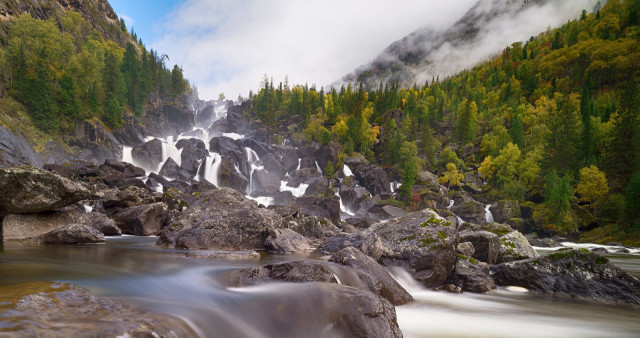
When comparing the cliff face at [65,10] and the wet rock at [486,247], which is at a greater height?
the cliff face at [65,10]

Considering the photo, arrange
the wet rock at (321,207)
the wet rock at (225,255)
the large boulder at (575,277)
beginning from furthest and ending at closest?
the wet rock at (321,207) → the wet rock at (225,255) → the large boulder at (575,277)

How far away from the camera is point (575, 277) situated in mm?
10156

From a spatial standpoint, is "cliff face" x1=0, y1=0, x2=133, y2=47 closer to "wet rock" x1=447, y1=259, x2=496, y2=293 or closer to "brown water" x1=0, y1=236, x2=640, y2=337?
"brown water" x1=0, y1=236, x2=640, y2=337

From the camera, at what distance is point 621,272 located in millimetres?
9914

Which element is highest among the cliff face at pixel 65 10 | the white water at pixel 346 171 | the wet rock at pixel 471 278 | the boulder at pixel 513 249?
the cliff face at pixel 65 10

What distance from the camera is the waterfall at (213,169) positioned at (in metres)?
58.5

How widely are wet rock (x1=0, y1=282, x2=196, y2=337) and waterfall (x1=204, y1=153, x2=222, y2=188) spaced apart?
55093mm

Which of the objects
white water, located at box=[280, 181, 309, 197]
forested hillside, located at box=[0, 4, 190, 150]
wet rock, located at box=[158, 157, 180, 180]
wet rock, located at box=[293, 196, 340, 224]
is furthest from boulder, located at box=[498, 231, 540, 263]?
wet rock, located at box=[158, 157, 180, 180]

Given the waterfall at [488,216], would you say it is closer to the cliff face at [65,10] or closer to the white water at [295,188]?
the white water at [295,188]

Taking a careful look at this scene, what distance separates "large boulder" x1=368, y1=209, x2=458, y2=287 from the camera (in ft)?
32.7

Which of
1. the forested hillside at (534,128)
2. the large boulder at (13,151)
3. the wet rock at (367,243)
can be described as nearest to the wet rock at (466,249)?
the wet rock at (367,243)

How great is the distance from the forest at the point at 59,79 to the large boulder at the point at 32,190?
54328 mm

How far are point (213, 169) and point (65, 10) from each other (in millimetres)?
98400

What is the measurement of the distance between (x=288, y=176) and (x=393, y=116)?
52.9 metres
